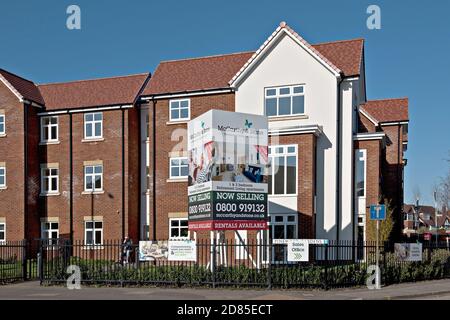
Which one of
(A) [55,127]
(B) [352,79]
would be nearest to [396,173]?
(B) [352,79]

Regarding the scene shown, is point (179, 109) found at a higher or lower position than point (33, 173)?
higher

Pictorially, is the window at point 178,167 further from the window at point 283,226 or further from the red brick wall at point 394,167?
the red brick wall at point 394,167

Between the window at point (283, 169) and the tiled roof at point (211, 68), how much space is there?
15.3 ft

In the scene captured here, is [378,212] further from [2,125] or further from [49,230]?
[2,125]

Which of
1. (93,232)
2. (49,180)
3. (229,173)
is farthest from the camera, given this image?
(49,180)

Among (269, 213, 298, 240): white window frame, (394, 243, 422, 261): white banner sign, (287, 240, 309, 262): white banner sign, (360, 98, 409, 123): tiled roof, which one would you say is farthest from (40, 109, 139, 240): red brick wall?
(360, 98, 409, 123): tiled roof

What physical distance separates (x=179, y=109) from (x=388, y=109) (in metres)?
14.2

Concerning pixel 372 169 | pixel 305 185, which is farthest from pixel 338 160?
pixel 305 185

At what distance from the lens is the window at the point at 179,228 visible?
2680 centimetres

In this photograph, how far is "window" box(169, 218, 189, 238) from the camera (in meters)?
26.8

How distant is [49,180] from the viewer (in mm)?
30109

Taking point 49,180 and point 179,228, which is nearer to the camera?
point 179,228

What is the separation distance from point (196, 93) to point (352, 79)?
7.62 metres

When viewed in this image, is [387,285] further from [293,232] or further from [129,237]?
[129,237]
